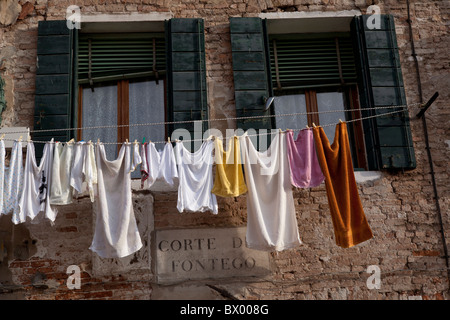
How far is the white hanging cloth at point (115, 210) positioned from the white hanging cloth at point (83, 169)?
2.7 inches

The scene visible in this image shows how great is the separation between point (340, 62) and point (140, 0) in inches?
99.1

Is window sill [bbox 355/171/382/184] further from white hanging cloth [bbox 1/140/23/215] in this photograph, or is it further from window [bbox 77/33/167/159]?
white hanging cloth [bbox 1/140/23/215]

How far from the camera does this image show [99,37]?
6543 mm

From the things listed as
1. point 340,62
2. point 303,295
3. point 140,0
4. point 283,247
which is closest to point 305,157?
point 283,247

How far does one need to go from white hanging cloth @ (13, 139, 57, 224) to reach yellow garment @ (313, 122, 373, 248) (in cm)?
255

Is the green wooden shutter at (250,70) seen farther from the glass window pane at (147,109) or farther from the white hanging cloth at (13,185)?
the white hanging cloth at (13,185)

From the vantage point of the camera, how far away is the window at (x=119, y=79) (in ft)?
19.8

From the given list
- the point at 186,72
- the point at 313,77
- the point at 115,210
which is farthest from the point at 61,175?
the point at 313,77

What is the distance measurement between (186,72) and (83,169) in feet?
5.87

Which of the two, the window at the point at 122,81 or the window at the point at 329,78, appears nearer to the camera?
the window at the point at 329,78

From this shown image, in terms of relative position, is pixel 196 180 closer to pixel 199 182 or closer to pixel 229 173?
pixel 199 182

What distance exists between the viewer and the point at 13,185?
5051 mm

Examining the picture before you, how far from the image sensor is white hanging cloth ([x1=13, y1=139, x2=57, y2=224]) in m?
4.95

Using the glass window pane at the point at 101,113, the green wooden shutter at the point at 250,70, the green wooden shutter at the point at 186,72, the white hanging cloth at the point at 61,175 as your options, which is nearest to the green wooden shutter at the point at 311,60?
the green wooden shutter at the point at 250,70
